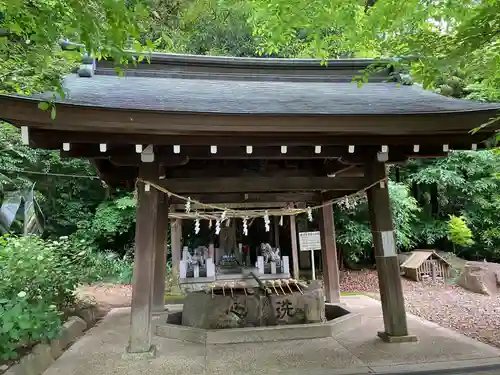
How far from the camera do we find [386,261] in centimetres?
497

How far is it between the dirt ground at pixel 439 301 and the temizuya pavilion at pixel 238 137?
1.80m

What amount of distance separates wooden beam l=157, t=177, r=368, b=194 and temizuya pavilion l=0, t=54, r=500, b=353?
0.01m

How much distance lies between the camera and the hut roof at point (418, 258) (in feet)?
36.6

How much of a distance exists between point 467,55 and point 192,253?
9992 millimetres

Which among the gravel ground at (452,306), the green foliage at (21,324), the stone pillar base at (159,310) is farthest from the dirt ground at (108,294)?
the gravel ground at (452,306)

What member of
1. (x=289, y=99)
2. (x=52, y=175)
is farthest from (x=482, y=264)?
(x=52, y=175)

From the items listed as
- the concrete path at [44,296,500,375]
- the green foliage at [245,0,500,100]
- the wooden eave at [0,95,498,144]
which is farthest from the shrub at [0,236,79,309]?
the green foliage at [245,0,500,100]

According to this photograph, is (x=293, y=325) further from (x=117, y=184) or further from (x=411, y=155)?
(x=117, y=184)

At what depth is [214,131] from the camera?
4117mm

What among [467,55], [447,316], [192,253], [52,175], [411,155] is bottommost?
[447,316]

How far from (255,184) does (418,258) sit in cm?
860

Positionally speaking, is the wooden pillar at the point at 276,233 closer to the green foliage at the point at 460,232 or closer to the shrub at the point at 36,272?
the green foliage at the point at 460,232

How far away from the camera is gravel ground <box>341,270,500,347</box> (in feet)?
18.9

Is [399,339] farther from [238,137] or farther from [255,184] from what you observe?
[238,137]
